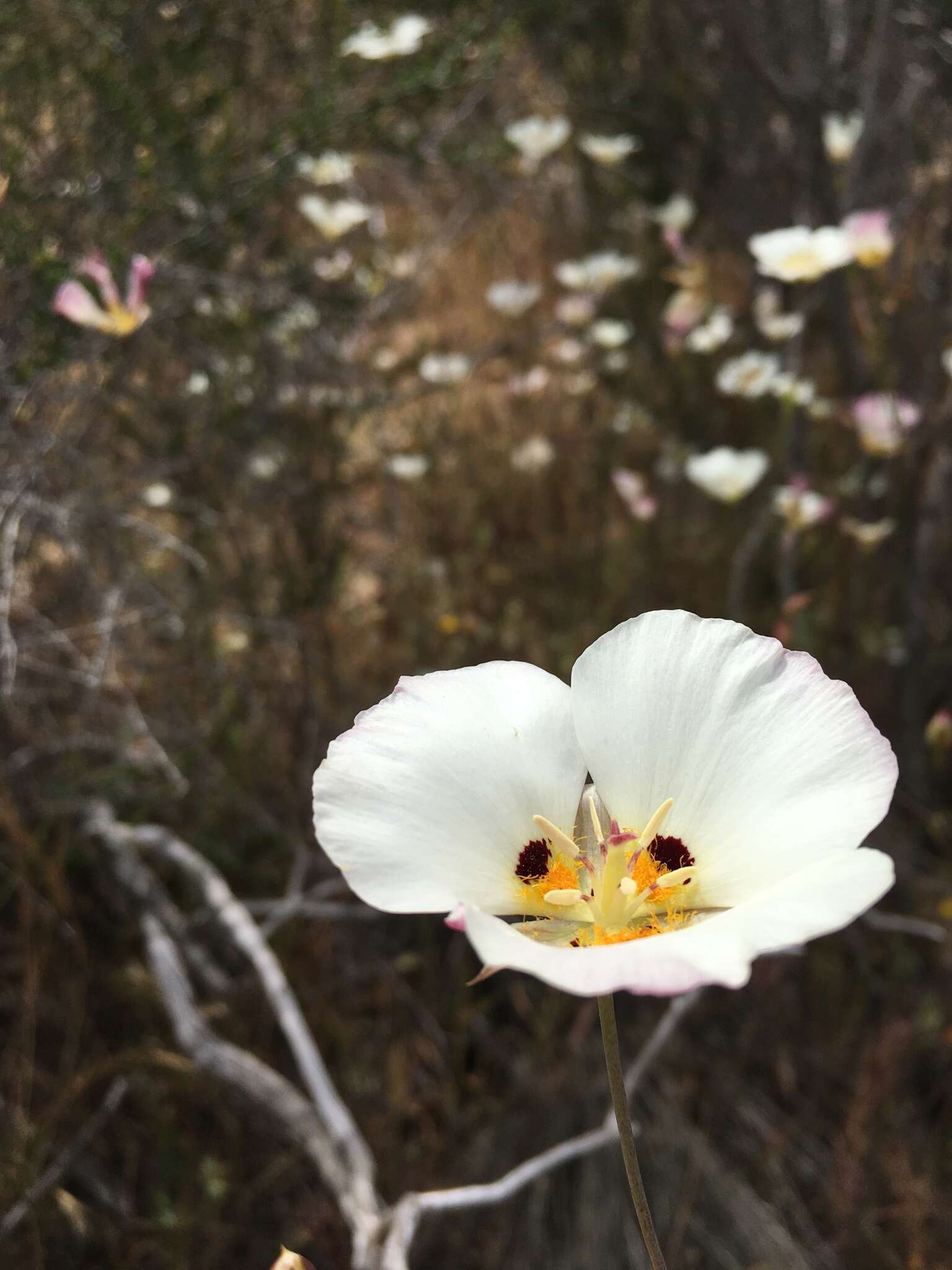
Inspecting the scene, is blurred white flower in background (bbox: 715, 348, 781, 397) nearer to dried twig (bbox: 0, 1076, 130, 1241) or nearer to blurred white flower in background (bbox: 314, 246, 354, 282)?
blurred white flower in background (bbox: 314, 246, 354, 282)

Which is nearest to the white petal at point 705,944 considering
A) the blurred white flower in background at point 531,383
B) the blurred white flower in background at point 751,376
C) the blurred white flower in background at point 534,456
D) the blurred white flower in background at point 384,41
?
the blurred white flower in background at point 384,41

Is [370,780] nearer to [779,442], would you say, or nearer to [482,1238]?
[482,1238]

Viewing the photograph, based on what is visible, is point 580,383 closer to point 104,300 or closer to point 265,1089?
point 104,300

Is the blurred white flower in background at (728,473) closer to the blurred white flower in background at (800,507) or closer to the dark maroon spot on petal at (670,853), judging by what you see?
the blurred white flower in background at (800,507)

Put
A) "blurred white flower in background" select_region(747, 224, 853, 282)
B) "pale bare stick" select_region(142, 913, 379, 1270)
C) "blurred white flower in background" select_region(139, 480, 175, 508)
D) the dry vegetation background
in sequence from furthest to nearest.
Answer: "blurred white flower in background" select_region(139, 480, 175, 508), "blurred white flower in background" select_region(747, 224, 853, 282), the dry vegetation background, "pale bare stick" select_region(142, 913, 379, 1270)

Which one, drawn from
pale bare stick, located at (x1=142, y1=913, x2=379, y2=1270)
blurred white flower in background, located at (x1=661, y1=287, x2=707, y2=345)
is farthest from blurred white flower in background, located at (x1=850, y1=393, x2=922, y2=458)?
pale bare stick, located at (x1=142, y1=913, x2=379, y2=1270)

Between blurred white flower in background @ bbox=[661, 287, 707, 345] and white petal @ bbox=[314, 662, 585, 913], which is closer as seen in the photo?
white petal @ bbox=[314, 662, 585, 913]

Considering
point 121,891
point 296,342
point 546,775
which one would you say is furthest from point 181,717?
point 546,775
